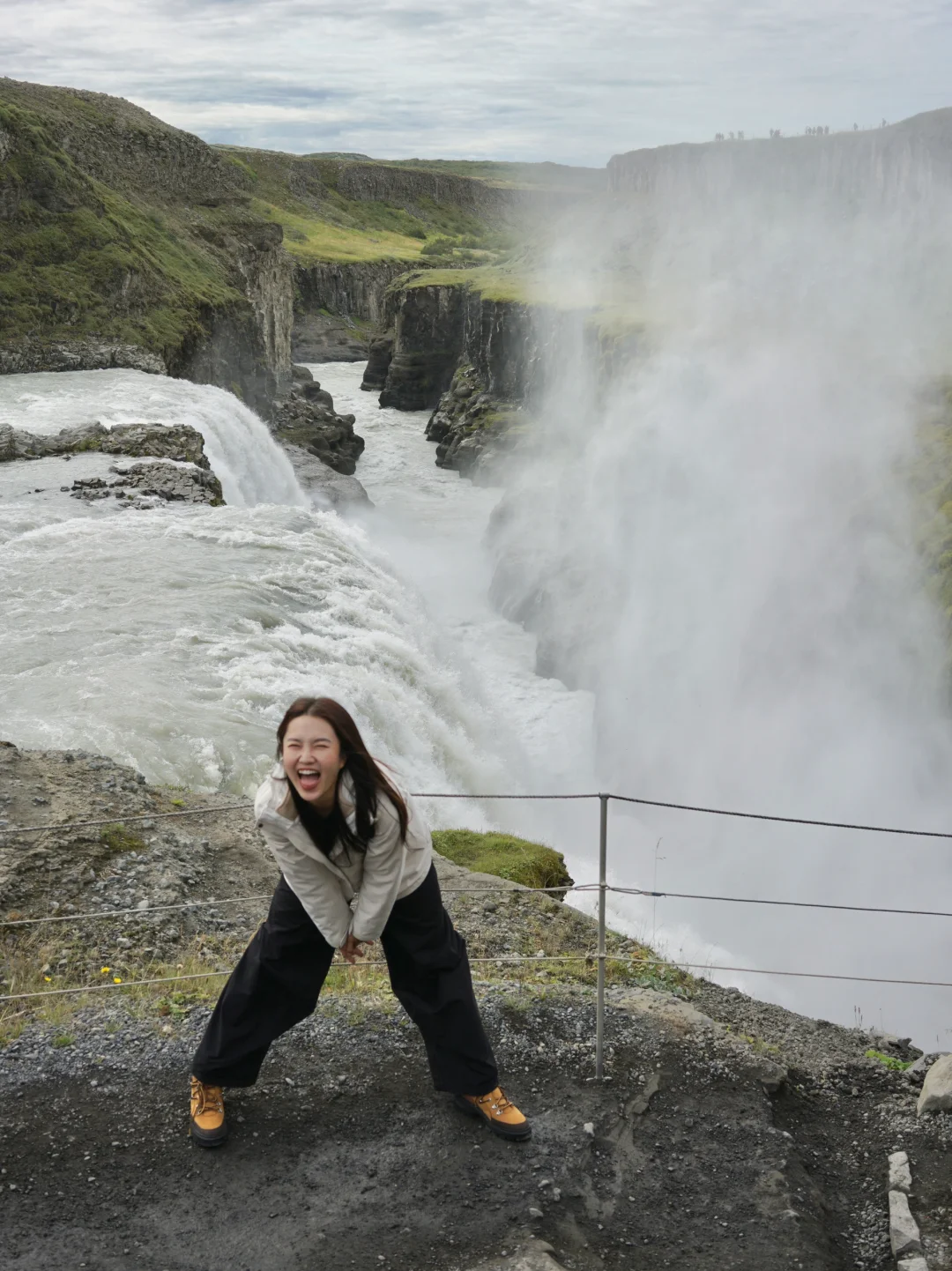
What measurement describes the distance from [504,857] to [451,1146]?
6857 millimetres

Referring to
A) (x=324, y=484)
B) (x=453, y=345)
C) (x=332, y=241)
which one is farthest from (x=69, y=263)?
(x=332, y=241)

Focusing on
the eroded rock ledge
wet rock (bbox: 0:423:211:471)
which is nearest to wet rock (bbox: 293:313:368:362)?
the eroded rock ledge

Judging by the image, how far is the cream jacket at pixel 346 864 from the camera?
14.1 ft

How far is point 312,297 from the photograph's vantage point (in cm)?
8106

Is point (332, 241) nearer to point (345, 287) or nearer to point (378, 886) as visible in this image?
point (345, 287)

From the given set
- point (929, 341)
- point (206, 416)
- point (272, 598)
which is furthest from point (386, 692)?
point (929, 341)

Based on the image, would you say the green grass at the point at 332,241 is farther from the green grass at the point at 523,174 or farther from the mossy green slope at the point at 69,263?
the mossy green slope at the point at 69,263

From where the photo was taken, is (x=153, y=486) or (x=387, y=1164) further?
(x=153, y=486)

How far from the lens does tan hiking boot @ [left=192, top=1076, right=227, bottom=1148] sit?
15.4 feet

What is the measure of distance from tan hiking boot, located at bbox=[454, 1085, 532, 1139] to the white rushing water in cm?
716

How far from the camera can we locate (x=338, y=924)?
4.47m

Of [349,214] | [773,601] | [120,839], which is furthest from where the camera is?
[349,214]

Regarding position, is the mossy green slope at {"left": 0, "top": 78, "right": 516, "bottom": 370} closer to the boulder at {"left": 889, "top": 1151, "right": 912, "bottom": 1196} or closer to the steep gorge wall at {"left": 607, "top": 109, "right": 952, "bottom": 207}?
the steep gorge wall at {"left": 607, "top": 109, "right": 952, "bottom": 207}

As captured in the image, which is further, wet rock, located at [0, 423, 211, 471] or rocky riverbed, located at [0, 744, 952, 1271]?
wet rock, located at [0, 423, 211, 471]
